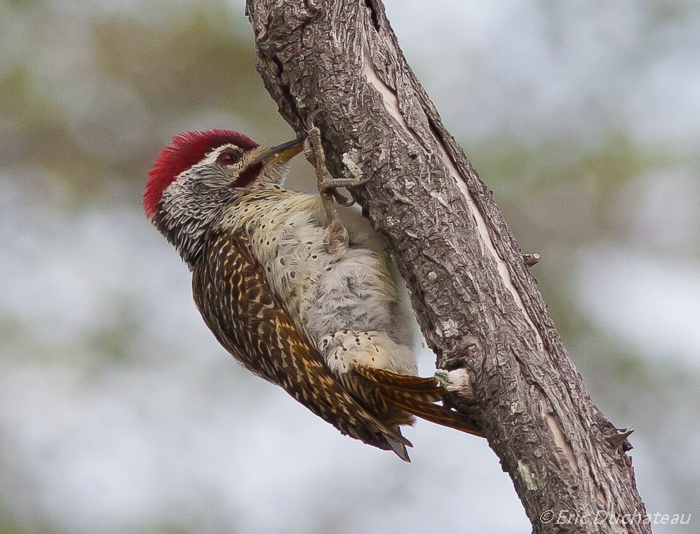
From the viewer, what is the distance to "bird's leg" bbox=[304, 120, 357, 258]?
8.12 ft

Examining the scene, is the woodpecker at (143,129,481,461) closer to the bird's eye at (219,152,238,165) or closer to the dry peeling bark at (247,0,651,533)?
the dry peeling bark at (247,0,651,533)

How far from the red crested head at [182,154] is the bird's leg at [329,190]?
1.08 meters

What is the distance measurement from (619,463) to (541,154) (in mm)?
4070

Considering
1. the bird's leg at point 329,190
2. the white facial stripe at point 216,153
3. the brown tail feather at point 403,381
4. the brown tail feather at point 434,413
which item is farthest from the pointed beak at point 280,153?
the brown tail feather at point 434,413

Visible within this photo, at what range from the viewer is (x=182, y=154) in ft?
12.5

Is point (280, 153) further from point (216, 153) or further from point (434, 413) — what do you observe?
point (434, 413)

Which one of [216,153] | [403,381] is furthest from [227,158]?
[403,381]

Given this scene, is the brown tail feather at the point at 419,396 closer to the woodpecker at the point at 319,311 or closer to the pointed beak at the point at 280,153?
the woodpecker at the point at 319,311

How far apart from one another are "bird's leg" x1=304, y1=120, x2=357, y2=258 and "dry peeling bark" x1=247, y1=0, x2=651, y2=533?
0.11 ft

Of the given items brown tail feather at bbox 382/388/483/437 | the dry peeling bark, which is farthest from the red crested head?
brown tail feather at bbox 382/388/483/437

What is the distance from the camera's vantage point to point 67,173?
5.89 m

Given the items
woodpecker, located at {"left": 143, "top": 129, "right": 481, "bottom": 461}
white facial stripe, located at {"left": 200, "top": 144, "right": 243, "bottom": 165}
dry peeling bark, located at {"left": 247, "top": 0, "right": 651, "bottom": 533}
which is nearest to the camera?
dry peeling bark, located at {"left": 247, "top": 0, "right": 651, "bottom": 533}

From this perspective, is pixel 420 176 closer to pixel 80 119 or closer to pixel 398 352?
pixel 398 352

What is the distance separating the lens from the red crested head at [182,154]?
3.77 metres
